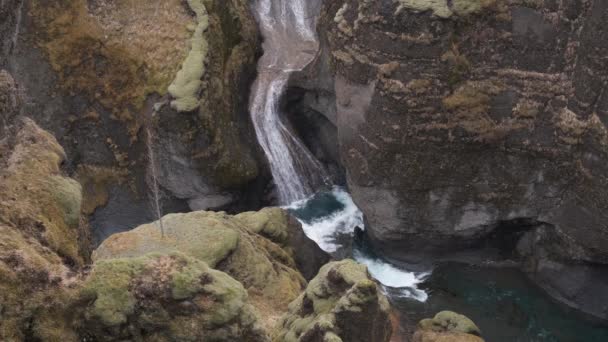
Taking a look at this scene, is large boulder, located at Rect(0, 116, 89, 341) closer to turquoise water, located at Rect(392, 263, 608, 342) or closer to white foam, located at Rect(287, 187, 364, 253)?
turquoise water, located at Rect(392, 263, 608, 342)

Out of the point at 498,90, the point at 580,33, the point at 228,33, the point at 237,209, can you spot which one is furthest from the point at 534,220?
the point at 228,33

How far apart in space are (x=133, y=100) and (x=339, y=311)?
18.2m

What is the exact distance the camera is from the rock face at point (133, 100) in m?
26.5

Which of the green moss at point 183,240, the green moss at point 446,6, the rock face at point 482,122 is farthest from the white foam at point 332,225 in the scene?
the green moss at point 446,6

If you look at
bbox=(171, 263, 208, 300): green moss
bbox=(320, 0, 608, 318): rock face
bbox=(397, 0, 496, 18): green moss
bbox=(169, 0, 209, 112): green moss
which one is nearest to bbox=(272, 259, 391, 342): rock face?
bbox=(171, 263, 208, 300): green moss

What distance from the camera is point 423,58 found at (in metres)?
21.6

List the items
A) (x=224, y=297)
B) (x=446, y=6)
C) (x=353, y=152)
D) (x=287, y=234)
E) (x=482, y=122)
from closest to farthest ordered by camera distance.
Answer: (x=224, y=297), (x=446, y=6), (x=482, y=122), (x=287, y=234), (x=353, y=152)

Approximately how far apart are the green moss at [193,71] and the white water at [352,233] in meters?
8.79

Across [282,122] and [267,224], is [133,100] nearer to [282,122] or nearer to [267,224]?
[282,122]

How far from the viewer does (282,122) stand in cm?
3192

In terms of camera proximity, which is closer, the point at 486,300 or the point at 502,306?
the point at 502,306

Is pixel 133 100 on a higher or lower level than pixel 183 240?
higher

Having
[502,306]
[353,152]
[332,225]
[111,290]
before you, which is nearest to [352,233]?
[332,225]

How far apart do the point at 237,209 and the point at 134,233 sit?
9.62 m
